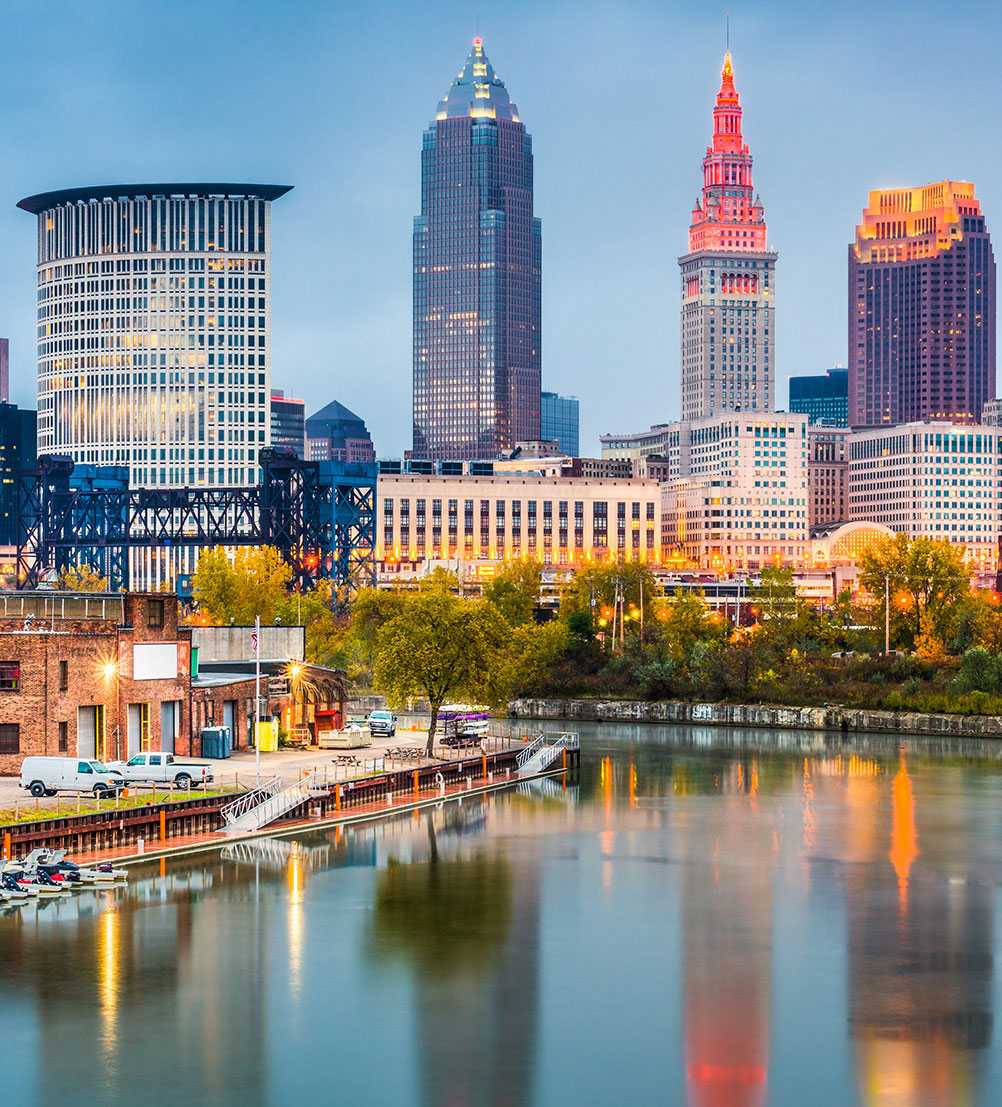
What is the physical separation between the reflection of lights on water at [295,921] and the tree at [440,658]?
103 ft

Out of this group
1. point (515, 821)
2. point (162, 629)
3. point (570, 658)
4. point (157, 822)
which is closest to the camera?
point (157, 822)

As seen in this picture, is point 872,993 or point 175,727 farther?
point 175,727

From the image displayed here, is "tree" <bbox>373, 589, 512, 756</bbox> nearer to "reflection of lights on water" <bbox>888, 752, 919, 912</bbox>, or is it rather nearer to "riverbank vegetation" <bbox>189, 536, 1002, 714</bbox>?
"reflection of lights on water" <bbox>888, 752, 919, 912</bbox>

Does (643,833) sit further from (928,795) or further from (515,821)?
(928,795)

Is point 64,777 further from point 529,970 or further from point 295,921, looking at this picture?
point 529,970

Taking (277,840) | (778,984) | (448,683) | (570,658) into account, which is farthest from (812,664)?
(778,984)

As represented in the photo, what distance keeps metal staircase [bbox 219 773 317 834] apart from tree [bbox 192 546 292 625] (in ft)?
319

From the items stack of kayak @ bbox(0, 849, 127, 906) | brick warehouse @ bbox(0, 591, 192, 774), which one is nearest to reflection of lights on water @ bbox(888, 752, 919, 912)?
stack of kayak @ bbox(0, 849, 127, 906)

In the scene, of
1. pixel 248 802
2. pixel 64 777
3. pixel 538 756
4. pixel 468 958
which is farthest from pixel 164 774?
pixel 538 756

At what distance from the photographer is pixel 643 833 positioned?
3460 inches

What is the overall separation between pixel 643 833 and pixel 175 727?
25.2 metres

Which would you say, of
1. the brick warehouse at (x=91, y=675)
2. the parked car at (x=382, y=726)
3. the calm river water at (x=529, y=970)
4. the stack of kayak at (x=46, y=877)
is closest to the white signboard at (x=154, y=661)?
the brick warehouse at (x=91, y=675)

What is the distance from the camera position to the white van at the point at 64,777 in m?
82.3

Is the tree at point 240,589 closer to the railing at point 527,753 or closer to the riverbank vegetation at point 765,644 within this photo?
the riverbank vegetation at point 765,644
